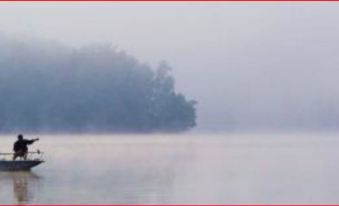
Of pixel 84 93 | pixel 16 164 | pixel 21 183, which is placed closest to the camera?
pixel 21 183

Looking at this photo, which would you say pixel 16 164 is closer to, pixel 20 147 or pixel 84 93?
pixel 20 147

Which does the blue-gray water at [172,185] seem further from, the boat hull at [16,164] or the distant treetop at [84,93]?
the distant treetop at [84,93]

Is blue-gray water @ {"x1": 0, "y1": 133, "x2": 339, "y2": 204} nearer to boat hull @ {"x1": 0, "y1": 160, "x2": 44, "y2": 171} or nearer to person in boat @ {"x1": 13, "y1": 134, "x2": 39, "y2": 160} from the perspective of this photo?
boat hull @ {"x1": 0, "y1": 160, "x2": 44, "y2": 171}

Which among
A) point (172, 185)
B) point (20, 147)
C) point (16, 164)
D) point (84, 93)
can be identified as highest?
point (84, 93)

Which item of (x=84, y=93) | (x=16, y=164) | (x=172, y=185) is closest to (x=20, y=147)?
(x=16, y=164)

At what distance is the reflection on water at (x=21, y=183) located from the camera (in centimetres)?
1953

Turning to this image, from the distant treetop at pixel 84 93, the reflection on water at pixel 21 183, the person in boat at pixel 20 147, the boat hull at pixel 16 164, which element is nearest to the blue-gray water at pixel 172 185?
the reflection on water at pixel 21 183

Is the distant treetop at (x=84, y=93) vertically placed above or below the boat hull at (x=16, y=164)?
above

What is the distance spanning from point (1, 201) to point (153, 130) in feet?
287

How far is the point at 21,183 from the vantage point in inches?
930

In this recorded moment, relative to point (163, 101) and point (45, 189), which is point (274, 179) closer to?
point (45, 189)

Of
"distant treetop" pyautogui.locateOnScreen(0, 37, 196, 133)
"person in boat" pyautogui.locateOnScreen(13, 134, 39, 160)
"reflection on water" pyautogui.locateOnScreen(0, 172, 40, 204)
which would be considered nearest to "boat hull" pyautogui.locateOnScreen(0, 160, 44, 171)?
"reflection on water" pyautogui.locateOnScreen(0, 172, 40, 204)

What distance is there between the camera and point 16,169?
27078 mm

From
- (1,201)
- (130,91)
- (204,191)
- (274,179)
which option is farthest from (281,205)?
(130,91)
